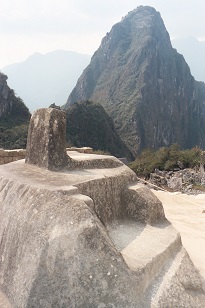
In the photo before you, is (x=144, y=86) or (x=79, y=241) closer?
(x=79, y=241)

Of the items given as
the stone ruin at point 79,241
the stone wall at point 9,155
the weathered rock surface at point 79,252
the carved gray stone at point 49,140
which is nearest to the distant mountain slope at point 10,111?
the stone wall at point 9,155

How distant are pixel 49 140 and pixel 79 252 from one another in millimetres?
1603

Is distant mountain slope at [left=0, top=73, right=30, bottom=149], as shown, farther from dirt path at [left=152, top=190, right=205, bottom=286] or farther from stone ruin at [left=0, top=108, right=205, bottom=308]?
stone ruin at [left=0, top=108, right=205, bottom=308]

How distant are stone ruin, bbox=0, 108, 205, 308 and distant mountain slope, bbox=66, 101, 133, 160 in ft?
160

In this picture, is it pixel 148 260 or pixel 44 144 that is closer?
pixel 148 260

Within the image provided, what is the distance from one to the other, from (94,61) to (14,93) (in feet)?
220

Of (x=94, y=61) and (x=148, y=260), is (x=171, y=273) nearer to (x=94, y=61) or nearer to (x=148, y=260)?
(x=148, y=260)

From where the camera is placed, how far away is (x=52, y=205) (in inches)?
117

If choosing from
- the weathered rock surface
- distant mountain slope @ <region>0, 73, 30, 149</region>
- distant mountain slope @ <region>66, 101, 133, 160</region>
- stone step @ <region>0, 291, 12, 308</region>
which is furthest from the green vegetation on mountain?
distant mountain slope @ <region>66, 101, 133, 160</region>

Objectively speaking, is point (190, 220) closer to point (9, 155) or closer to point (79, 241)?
point (79, 241)

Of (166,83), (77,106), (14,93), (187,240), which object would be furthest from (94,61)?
(187,240)

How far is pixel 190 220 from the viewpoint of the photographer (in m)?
6.38

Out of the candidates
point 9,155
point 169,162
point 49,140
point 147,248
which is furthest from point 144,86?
point 147,248

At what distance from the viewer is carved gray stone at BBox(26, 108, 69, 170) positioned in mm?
3932
